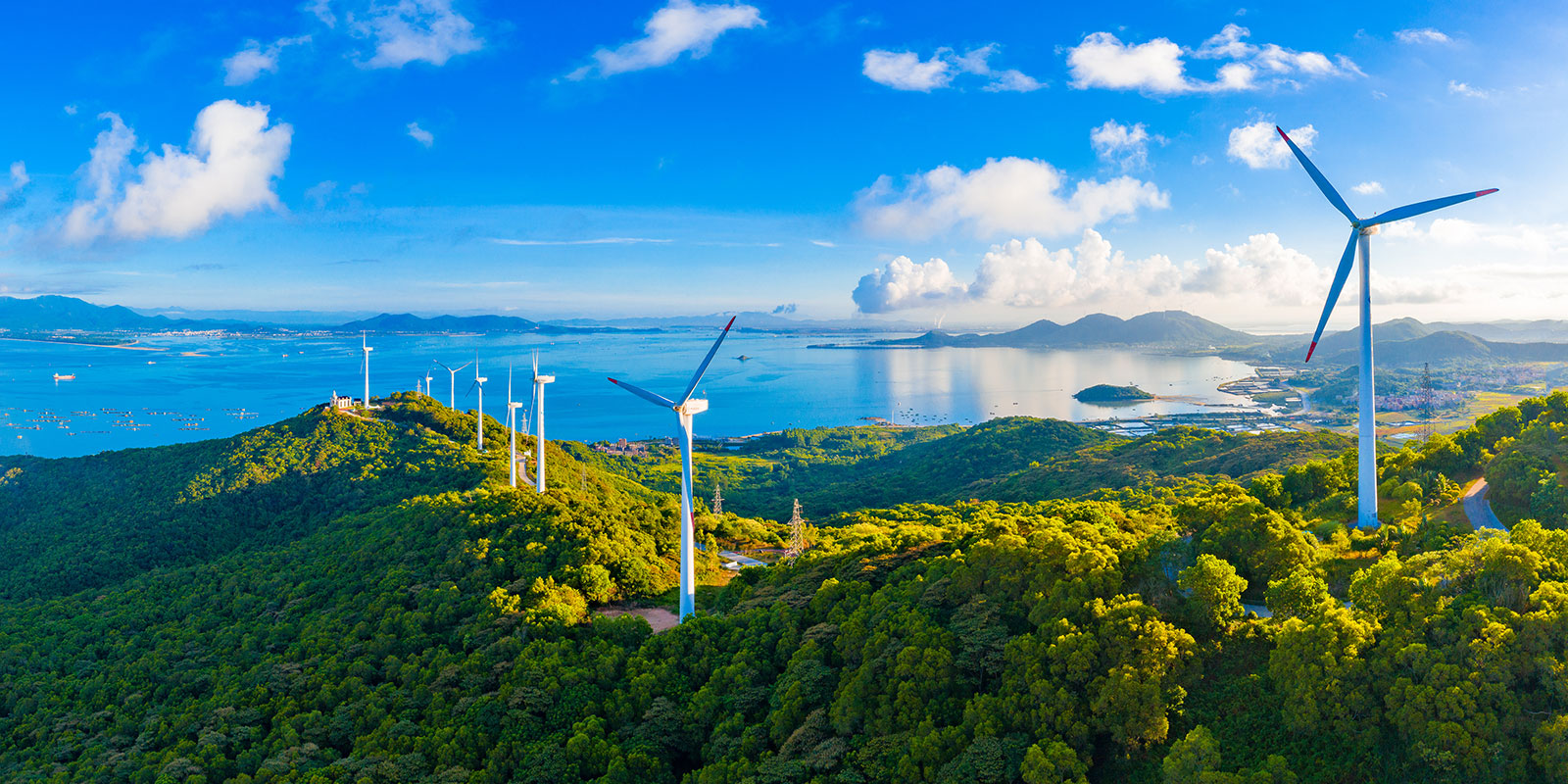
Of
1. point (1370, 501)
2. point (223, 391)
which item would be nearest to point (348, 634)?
point (1370, 501)

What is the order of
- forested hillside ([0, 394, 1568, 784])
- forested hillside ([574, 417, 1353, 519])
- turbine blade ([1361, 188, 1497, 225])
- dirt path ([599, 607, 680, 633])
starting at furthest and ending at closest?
forested hillside ([574, 417, 1353, 519]) < dirt path ([599, 607, 680, 633]) < turbine blade ([1361, 188, 1497, 225]) < forested hillside ([0, 394, 1568, 784])

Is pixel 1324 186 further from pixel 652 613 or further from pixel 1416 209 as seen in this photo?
pixel 652 613

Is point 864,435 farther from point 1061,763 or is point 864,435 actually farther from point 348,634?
point 1061,763

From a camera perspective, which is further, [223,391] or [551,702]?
[223,391]

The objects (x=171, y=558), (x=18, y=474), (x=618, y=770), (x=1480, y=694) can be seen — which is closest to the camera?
(x=1480, y=694)

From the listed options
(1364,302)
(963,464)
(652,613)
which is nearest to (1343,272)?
(1364,302)

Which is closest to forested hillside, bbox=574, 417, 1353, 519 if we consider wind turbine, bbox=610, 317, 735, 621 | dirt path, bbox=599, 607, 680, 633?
dirt path, bbox=599, 607, 680, 633

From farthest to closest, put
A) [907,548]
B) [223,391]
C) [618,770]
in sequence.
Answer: [223,391], [907,548], [618,770]

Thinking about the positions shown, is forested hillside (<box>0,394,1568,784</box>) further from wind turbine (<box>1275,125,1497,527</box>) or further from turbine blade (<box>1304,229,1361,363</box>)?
turbine blade (<box>1304,229,1361,363</box>)
